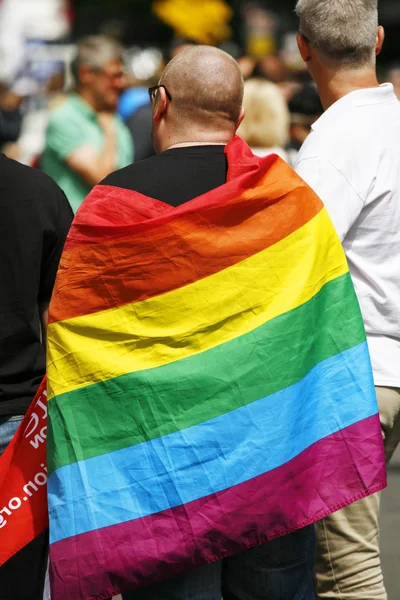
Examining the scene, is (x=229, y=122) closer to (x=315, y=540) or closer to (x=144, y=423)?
(x=144, y=423)

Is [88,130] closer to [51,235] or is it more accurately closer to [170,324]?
[51,235]

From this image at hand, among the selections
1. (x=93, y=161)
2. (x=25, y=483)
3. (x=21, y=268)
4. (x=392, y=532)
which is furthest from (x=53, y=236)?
(x=93, y=161)

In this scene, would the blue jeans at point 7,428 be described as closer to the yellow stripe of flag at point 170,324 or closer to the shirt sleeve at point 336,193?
the yellow stripe of flag at point 170,324

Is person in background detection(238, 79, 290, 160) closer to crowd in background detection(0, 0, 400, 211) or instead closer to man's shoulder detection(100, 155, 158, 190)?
crowd in background detection(0, 0, 400, 211)

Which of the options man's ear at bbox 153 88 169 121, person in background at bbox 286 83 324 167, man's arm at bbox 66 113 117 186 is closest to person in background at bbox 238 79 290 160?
person in background at bbox 286 83 324 167

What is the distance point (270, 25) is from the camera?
2009cm

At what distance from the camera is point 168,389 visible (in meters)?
2.83

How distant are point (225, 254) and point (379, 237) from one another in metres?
0.66

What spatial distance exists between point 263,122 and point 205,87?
3.60m

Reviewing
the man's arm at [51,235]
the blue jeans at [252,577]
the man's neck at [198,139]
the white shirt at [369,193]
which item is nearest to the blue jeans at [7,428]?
the man's arm at [51,235]

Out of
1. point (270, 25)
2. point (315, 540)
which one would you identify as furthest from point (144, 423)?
point (270, 25)

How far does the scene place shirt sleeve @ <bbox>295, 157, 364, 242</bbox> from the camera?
10.4ft

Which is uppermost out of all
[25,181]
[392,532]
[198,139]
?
[198,139]

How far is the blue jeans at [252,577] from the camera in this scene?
9.61 feet
